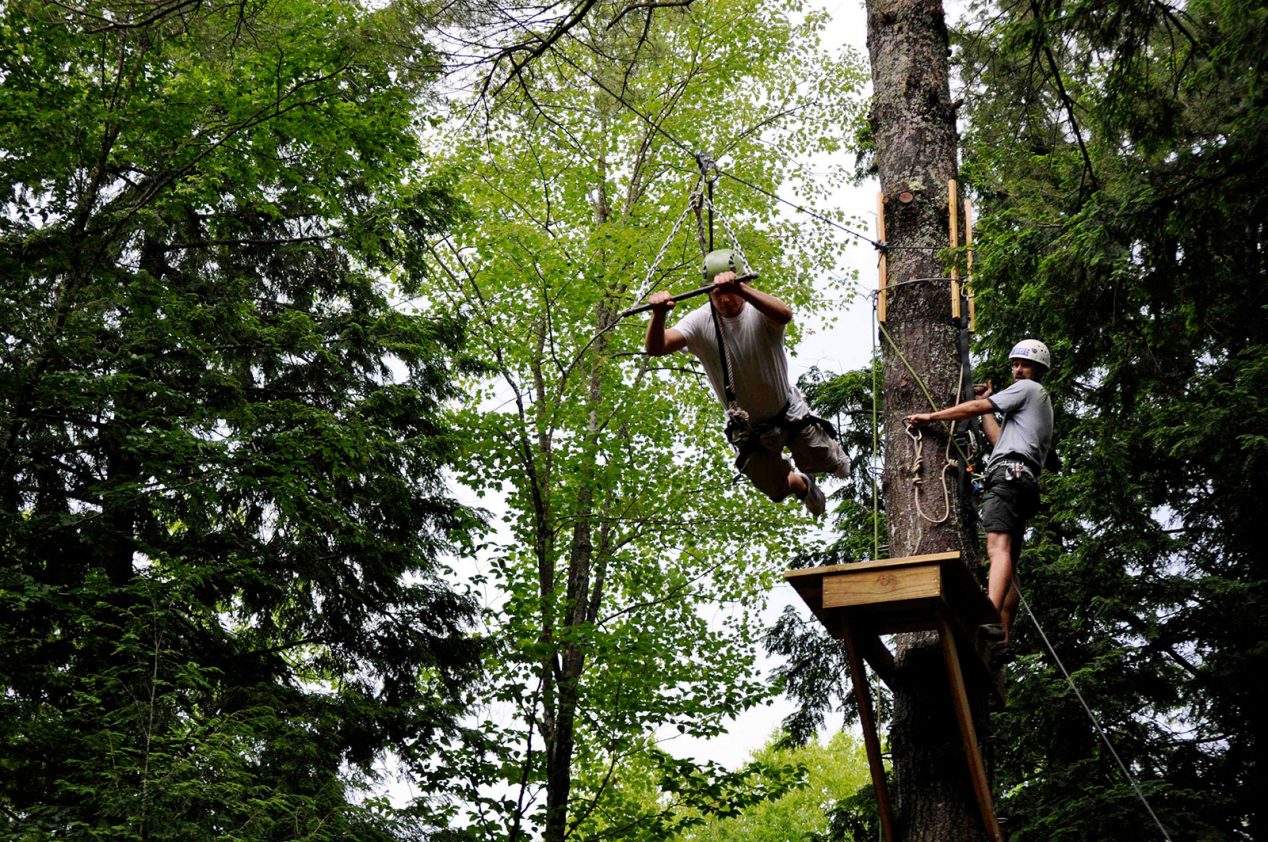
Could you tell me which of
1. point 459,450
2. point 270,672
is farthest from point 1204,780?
point 270,672

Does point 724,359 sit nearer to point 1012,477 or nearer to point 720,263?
point 720,263

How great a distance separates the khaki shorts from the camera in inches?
200

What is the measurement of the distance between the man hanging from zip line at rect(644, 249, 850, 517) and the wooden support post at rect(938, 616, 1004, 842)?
1410mm

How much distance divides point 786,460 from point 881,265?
3.41 feet

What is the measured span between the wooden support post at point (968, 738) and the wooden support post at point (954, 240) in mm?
1385

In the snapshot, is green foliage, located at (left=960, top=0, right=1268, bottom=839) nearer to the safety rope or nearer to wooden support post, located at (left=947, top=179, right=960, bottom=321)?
wooden support post, located at (left=947, top=179, right=960, bottom=321)

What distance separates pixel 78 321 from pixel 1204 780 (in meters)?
9.25

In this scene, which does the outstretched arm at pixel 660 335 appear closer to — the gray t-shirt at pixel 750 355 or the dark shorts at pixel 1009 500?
the gray t-shirt at pixel 750 355

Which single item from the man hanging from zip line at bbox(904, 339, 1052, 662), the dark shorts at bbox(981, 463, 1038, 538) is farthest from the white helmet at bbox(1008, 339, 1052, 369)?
the dark shorts at bbox(981, 463, 1038, 538)

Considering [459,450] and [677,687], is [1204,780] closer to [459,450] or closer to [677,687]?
[677,687]

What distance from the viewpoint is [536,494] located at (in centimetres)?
1080

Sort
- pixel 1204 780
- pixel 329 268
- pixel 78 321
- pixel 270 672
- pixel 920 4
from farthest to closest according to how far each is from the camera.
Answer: pixel 329 268 < pixel 270 672 < pixel 78 321 < pixel 1204 780 < pixel 920 4

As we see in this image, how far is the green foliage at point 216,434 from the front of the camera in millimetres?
7809

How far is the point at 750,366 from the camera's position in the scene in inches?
187
